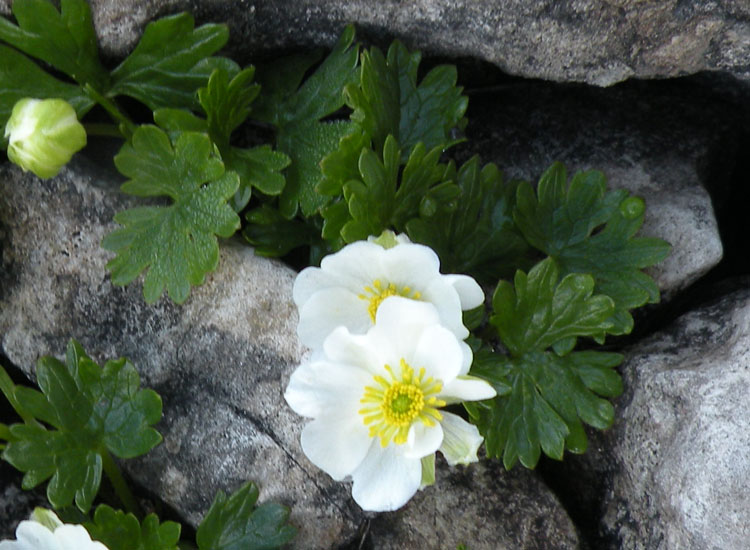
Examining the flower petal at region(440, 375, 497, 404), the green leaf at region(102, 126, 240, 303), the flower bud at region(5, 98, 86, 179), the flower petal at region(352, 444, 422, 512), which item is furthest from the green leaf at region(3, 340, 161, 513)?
the flower petal at region(440, 375, 497, 404)

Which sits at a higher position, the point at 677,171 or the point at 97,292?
the point at 677,171

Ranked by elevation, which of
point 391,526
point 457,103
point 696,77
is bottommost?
point 391,526

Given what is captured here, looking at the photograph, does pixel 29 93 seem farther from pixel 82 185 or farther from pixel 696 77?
pixel 696 77

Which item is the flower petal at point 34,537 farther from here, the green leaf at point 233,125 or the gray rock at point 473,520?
the green leaf at point 233,125

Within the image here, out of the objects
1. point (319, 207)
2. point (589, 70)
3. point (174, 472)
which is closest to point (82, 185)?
point (319, 207)

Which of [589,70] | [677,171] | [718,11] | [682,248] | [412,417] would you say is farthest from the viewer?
[677,171]

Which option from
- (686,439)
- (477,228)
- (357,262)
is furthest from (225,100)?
(686,439)
